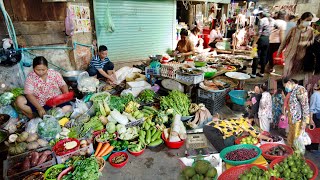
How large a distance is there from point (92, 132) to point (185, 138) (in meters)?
1.62

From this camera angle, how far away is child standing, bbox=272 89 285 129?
3.50 metres

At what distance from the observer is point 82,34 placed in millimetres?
5902

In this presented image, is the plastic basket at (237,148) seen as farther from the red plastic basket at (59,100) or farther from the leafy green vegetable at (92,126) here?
the red plastic basket at (59,100)

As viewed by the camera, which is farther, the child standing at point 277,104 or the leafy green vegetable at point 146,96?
the leafy green vegetable at point 146,96

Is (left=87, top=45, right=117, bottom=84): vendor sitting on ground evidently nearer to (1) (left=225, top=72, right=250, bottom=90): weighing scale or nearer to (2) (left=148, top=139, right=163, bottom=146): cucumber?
(2) (left=148, top=139, right=163, bottom=146): cucumber

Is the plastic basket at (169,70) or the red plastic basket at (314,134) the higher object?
the plastic basket at (169,70)

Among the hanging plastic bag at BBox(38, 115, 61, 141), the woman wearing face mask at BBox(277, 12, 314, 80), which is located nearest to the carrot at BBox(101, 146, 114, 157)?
the hanging plastic bag at BBox(38, 115, 61, 141)

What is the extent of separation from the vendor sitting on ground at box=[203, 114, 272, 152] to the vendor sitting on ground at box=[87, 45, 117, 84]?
2971 mm

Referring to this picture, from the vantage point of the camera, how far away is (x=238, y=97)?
4.93 m

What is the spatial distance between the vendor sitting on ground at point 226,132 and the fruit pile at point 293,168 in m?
0.75

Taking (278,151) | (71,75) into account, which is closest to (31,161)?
(71,75)

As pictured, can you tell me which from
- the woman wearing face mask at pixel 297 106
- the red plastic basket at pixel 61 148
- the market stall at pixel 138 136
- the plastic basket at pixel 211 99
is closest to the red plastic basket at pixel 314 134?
the woman wearing face mask at pixel 297 106

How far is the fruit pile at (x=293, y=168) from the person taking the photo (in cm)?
243

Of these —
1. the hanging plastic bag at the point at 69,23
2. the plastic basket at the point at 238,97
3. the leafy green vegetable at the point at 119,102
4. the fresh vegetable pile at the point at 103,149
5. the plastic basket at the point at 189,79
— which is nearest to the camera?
the fresh vegetable pile at the point at 103,149
